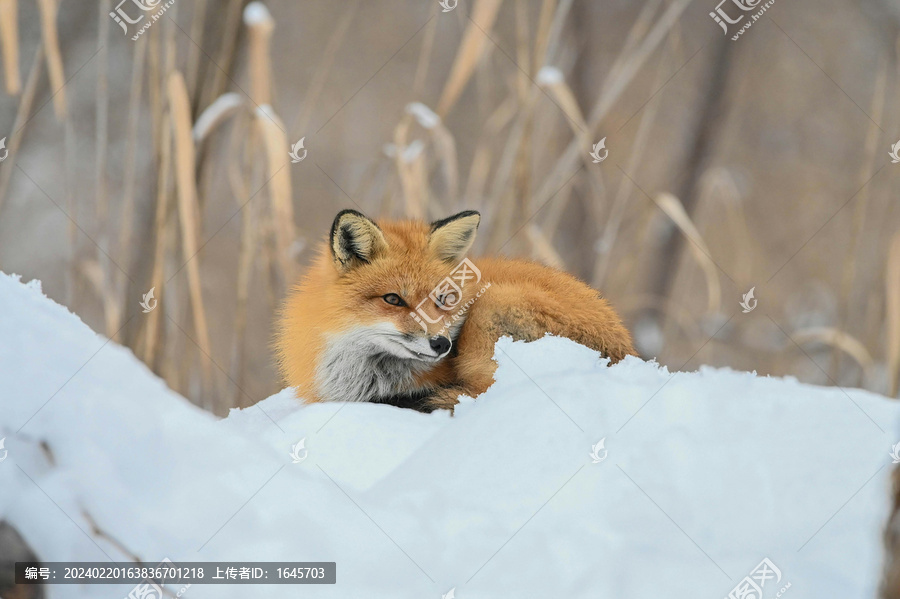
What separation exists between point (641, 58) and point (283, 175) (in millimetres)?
1862

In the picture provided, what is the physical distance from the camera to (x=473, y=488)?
1615mm

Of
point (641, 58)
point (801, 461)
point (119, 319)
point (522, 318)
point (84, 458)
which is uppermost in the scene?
point (641, 58)

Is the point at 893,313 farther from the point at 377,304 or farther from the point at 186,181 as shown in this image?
the point at 186,181

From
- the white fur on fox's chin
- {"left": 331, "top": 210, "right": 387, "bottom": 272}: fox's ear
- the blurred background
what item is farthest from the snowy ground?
the blurred background

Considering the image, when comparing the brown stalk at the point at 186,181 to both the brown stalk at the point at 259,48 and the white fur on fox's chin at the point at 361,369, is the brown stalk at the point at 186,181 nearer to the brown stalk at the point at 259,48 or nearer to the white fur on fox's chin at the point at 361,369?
the brown stalk at the point at 259,48

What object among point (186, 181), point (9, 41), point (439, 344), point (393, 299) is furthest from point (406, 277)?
point (9, 41)

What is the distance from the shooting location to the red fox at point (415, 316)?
2.56 meters

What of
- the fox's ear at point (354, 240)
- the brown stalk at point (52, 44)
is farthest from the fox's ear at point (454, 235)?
the brown stalk at point (52, 44)

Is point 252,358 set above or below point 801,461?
below

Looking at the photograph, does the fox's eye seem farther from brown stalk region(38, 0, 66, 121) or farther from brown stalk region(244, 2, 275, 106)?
brown stalk region(38, 0, 66, 121)

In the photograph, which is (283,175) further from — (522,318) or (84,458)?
(84,458)

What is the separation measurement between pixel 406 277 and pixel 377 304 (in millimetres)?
154

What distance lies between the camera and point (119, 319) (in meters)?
3.04

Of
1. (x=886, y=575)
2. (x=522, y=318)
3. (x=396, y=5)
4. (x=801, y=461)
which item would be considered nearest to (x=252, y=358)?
(x=522, y=318)
